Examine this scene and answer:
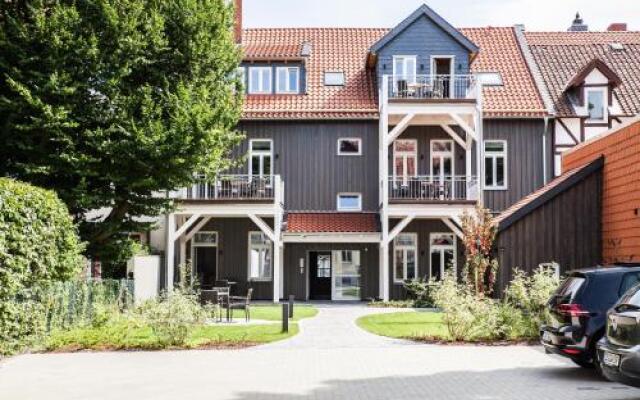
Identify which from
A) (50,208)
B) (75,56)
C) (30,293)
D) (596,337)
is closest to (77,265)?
(50,208)

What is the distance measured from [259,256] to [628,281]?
70.1 ft

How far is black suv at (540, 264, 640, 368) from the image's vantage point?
11234mm

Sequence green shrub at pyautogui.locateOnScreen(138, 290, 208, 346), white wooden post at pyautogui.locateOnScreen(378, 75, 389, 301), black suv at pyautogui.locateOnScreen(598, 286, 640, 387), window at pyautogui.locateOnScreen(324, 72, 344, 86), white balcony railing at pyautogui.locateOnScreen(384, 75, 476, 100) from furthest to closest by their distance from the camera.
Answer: window at pyautogui.locateOnScreen(324, 72, 344, 86) < white balcony railing at pyautogui.locateOnScreen(384, 75, 476, 100) < white wooden post at pyautogui.locateOnScreen(378, 75, 389, 301) < green shrub at pyautogui.locateOnScreen(138, 290, 208, 346) < black suv at pyautogui.locateOnScreen(598, 286, 640, 387)

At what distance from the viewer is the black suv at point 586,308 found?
442 inches

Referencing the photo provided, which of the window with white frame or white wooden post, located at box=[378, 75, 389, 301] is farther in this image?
the window with white frame

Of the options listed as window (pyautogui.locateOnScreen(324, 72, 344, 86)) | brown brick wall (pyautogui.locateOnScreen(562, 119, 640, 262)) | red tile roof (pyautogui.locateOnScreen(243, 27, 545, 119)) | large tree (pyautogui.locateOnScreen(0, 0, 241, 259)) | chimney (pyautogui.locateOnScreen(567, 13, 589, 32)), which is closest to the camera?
brown brick wall (pyautogui.locateOnScreen(562, 119, 640, 262))

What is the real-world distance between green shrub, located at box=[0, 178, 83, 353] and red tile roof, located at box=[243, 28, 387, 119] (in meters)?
14.7

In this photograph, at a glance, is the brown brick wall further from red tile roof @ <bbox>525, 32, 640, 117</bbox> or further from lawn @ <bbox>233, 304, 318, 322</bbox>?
red tile roof @ <bbox>525, 32, 640, 117</bbox>

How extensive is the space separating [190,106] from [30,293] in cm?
810

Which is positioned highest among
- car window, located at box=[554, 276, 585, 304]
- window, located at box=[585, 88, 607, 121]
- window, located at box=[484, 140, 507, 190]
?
window, located at box=[585, 88, 607, 121]

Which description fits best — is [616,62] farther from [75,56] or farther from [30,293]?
[30,293]

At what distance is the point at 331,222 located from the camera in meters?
30.6

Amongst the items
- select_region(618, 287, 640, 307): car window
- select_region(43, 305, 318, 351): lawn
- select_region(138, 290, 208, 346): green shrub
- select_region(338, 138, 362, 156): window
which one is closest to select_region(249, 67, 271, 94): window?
select_region(338, 138, 362, 156): window

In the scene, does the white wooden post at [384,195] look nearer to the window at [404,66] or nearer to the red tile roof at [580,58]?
the window at [404,66]
